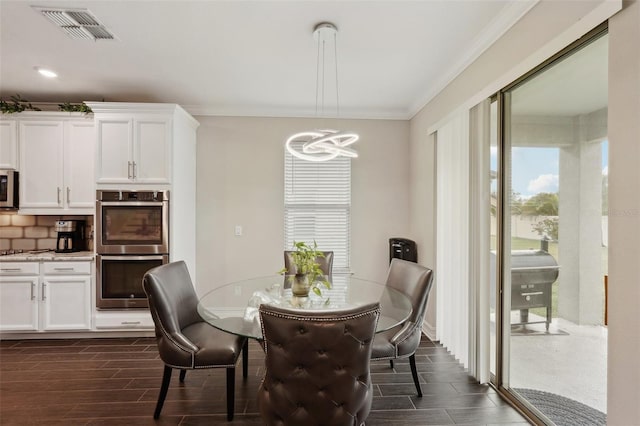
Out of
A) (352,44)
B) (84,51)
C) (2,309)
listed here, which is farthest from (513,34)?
(2,309)

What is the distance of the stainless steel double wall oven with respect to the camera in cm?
346

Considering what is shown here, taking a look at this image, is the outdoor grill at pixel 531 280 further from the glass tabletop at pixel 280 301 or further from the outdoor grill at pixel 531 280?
the glass tabletop at pixel 280 301

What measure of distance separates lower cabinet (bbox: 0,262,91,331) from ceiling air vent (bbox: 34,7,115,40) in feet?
7.41

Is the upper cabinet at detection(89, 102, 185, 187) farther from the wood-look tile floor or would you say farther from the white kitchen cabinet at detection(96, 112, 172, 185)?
the wood-look tile floor

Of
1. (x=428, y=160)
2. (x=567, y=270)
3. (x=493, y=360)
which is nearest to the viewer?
(x=567, y=270)

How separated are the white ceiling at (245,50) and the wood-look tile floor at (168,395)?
2.60 metres

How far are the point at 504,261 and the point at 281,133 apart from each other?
116 inches

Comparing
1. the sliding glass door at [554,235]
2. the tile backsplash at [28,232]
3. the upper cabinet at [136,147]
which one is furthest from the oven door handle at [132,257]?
the sliding glass door at [554,235]

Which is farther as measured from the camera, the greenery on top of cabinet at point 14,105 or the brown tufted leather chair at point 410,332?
the greenery on top of cabinet at point 14,105

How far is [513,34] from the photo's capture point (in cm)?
214

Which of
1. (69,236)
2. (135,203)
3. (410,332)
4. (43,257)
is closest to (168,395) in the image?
(410,332)

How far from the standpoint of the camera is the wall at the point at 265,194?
165 inches

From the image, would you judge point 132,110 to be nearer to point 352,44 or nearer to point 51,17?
point 51,17

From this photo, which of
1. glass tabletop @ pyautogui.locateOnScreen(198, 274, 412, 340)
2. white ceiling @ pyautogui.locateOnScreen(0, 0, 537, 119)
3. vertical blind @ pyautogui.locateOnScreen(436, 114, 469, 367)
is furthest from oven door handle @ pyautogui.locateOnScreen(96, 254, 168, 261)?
vertical blind @ pyautogui.locateOnScreen(436, 114, 469, 367)
